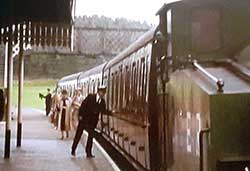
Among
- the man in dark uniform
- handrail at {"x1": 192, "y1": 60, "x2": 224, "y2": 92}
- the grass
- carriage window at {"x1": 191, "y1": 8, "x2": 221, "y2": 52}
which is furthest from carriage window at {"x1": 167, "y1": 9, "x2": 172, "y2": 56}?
the grass

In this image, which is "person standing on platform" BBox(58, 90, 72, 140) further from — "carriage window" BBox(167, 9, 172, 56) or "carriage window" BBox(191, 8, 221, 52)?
"carriage window" BBox(191, 8, 221, 52)

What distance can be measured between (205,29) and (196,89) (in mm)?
1280

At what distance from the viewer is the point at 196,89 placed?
5.94 m

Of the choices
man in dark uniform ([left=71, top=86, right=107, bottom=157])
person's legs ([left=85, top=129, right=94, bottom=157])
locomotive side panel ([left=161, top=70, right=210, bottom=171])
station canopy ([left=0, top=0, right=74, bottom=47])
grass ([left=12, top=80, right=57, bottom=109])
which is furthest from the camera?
grass ([left=12, top=80, right=57, bottom=109])

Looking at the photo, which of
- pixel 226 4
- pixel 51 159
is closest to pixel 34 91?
pixel 51 159

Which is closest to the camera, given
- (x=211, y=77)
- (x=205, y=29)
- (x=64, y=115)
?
(x=211, y=77)

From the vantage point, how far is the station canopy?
10.3 metres

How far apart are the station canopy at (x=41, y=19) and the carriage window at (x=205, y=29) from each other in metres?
3.35

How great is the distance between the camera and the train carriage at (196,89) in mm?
5492

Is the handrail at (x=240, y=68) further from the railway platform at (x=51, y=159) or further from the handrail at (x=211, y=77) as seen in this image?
the railway platform at (x=51, y=159)

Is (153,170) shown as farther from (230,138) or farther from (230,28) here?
(230,138)

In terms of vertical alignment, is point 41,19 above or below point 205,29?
above

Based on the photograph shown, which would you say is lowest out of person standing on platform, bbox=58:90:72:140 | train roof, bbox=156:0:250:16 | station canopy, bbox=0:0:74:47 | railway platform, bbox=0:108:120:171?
railway platform, bbox=0:108:120:171

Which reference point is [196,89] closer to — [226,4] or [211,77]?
[211,77]
